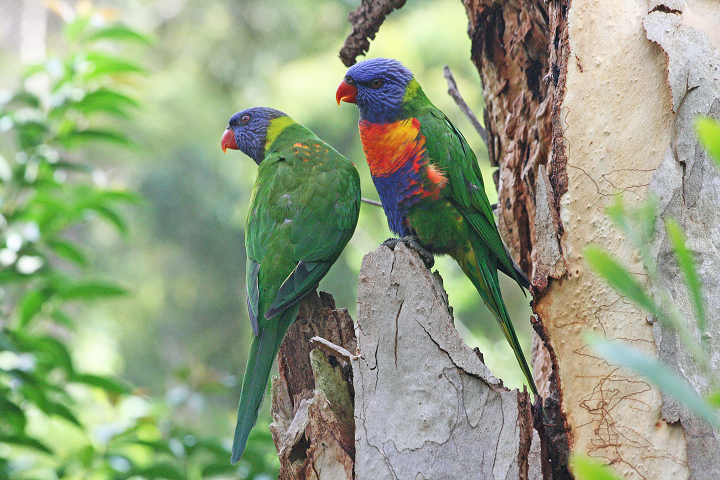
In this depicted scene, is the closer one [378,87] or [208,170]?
[378,87]

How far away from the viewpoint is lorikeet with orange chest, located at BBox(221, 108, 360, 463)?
1709mm

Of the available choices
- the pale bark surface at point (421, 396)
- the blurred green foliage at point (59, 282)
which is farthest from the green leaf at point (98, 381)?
the pale bark surface at point (421, 396)

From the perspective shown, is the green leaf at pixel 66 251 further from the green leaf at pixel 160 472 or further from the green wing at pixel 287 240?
the green leaf at pixel 160 472

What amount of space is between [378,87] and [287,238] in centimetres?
59

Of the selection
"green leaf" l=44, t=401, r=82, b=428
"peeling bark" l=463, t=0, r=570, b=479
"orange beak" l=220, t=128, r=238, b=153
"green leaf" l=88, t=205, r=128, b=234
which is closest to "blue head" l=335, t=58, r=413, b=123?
"peeling bark" l=463, t=0, r=570, b=479

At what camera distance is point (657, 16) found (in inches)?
52.2

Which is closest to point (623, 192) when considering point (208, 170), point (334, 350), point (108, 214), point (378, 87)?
point (334, 350)

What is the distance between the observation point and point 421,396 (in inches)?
49.8

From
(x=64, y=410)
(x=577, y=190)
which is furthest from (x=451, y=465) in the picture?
(x=64, y=410)

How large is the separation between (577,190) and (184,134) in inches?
272

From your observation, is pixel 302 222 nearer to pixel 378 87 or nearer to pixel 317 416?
pixel 378 87

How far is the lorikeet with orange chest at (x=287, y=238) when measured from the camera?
5.61 ft

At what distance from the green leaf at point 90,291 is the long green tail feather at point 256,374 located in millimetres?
538

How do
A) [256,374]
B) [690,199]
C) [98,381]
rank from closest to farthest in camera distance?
[690,199], [256,374], [98,381]
